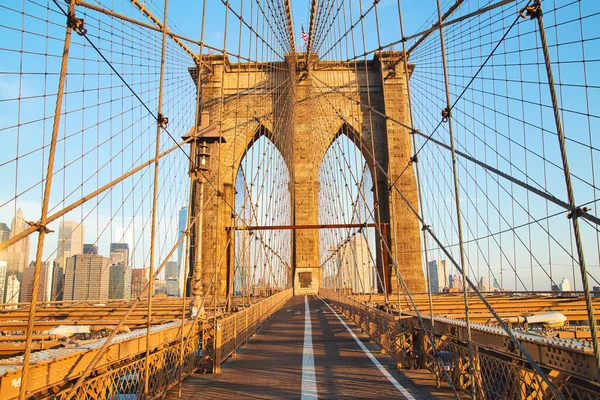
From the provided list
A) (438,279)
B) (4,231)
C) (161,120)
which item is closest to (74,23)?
(161,120)

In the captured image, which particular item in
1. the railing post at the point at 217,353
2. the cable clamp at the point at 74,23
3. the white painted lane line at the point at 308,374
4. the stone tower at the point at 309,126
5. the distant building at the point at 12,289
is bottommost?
the white painted lane line at the point at 308,374

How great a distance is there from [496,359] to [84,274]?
15.0m

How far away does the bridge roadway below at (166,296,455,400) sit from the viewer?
4.52 meters

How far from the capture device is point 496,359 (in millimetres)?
3607

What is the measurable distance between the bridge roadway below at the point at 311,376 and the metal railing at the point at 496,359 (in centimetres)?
27

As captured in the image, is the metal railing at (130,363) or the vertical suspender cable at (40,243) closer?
the vertical suspender cable at (40,243)

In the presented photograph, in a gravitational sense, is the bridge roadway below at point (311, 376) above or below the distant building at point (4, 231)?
below

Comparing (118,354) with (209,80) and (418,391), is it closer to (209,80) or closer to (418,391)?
(418,391)

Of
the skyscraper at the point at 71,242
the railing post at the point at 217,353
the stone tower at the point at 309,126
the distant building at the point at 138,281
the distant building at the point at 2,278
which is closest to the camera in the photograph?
the railing post at the point at 217,353

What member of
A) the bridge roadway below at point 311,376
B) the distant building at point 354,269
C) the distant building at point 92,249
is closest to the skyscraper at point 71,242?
the distant building at point 92,249

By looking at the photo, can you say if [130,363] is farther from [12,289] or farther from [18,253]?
[18,253]

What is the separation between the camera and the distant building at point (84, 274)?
45.5 feet

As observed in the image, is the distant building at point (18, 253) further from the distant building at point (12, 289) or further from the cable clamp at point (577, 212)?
the cable clamp at point (577, 212)

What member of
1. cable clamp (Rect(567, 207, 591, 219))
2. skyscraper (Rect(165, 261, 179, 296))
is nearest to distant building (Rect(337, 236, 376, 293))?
cable clamp (Rect(567, 207, 591, 219))
